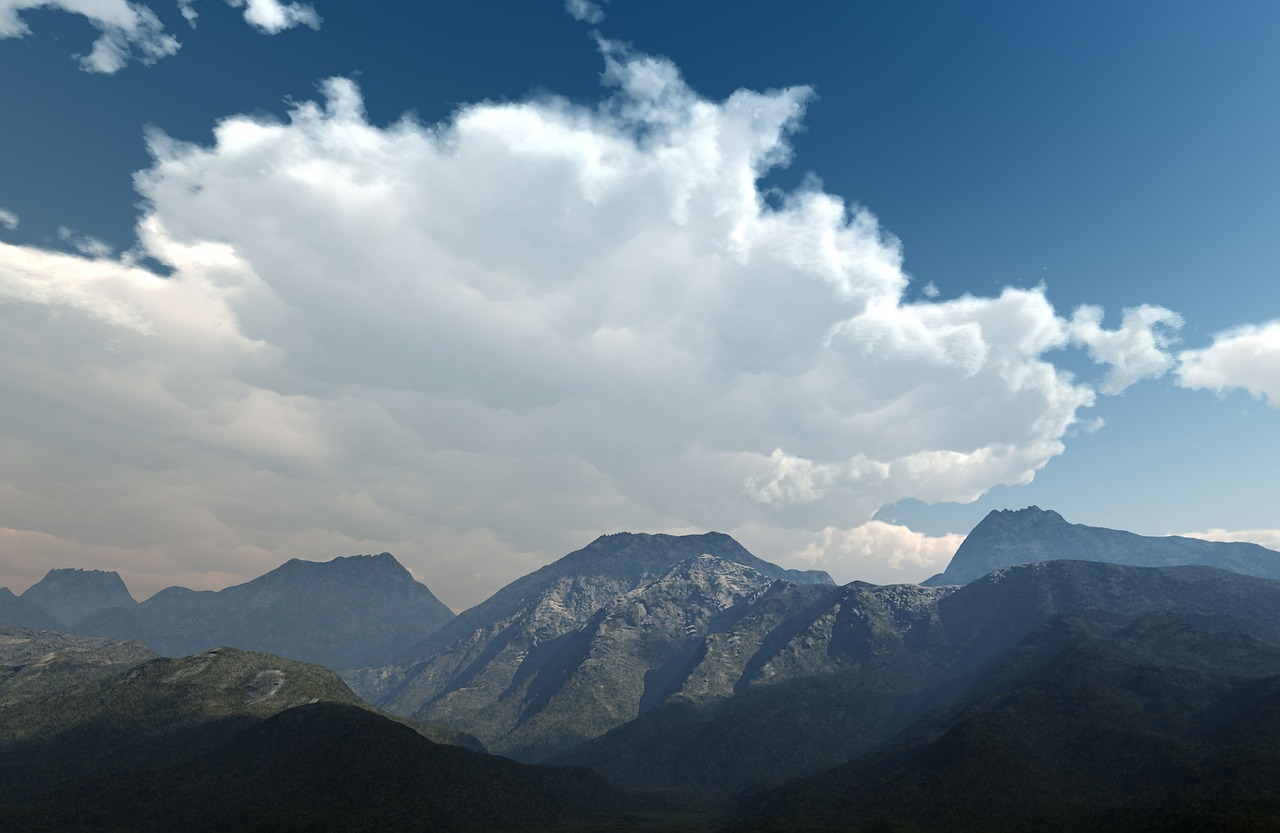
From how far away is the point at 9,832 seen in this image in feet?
649

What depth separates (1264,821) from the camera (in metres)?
167

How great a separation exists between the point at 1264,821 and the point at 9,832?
312068mm

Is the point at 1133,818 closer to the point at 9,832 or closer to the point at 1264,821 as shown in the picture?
the point at 1264,821

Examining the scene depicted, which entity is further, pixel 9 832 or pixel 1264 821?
pixel 9 832

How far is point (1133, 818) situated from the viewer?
199125 mm

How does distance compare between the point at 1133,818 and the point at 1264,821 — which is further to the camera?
the point at 1133,818

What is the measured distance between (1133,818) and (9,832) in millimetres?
302042

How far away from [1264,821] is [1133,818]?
3752 centimetres

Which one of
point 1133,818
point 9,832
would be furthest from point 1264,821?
point 9,832
